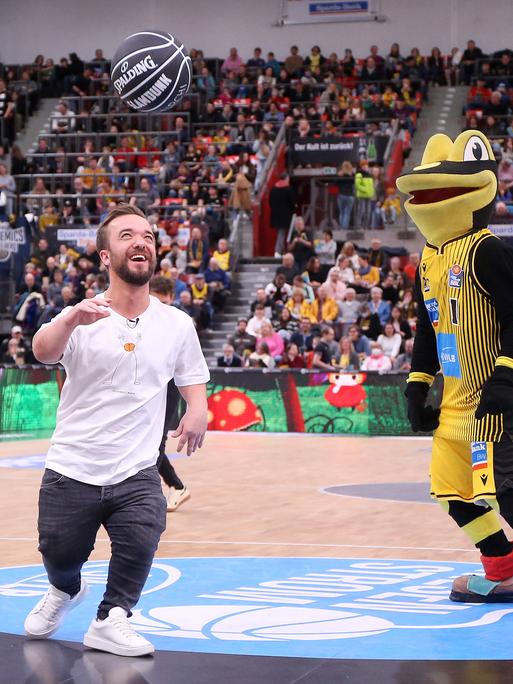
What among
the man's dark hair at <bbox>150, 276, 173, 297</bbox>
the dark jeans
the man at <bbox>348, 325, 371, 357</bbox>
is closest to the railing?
the man at <bbox>348, 325, 371, 357</bbox>

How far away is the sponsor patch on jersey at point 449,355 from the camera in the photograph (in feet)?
19.0

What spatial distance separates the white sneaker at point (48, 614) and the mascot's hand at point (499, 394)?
2017mm

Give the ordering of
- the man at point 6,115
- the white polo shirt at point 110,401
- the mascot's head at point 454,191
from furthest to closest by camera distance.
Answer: the man at point 6,115
the mascot's head at point 454,191
the white polo shirt at point 110,401

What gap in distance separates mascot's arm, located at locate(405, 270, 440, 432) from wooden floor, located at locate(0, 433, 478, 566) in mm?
1552

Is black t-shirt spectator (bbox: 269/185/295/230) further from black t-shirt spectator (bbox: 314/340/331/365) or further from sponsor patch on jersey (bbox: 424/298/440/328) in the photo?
sponsor patch on jersey (bbox: 424/298/440/328)

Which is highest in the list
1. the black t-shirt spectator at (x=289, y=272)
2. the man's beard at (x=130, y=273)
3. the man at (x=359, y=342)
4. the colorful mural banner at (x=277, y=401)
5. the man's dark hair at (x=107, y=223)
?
the man's dark hair at (x=107, y=223)

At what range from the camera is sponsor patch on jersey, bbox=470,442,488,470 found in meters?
5.55

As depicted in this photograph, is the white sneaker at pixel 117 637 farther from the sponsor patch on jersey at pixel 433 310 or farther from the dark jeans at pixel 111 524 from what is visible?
the sponsor patch on jersey at pixel 433 310

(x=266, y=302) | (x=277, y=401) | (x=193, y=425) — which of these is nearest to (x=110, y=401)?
(x=193, y=425)

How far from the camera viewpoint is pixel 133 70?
32.2ft

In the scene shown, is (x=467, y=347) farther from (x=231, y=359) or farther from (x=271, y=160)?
(x=271, y=160)

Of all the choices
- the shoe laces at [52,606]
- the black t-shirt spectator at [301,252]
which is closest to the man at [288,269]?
the black t-shirt spectator at [301,252]

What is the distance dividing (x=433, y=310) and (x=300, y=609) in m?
1.60

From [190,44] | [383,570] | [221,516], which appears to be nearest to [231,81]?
[190,44]
